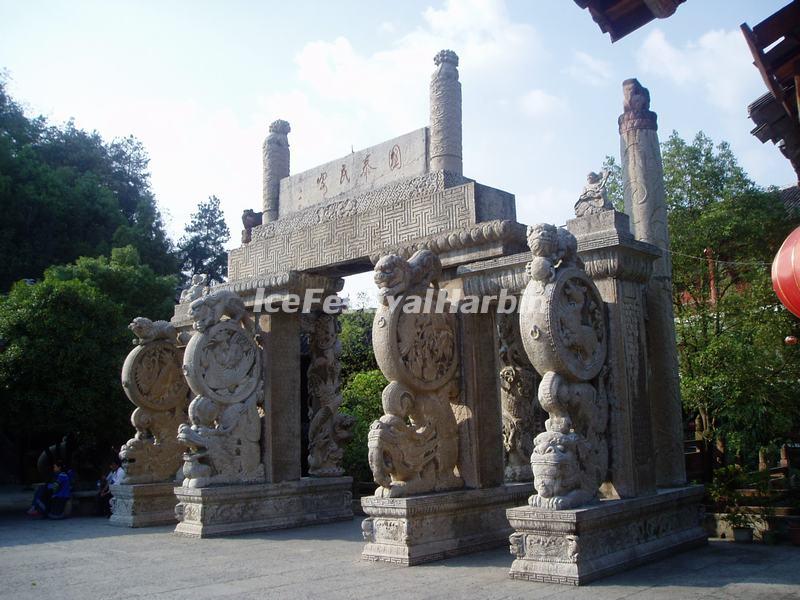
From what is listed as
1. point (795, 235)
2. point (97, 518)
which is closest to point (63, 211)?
point (97, 518)

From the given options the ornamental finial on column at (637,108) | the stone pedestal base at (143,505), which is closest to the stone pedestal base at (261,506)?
the stone pedestal base at (143,505)

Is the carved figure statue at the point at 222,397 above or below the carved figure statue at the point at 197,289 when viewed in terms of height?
below

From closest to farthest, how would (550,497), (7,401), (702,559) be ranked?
1. (550,497)
2. (702,559)
3. (7,401)

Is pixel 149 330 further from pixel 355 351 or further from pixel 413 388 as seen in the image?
pixel 355 351

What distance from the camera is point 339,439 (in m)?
9.80

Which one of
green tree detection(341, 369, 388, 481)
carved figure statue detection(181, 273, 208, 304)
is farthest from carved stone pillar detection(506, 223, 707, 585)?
green tree detection(341, 369, 388, 481)

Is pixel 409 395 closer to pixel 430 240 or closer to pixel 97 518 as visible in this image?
pixel 430 240

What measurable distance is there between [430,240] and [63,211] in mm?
19290

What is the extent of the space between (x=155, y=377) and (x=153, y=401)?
1.03 feet

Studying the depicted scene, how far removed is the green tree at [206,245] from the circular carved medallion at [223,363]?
25.2m

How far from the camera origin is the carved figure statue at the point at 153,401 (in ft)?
31.7

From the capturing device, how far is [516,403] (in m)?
7.84

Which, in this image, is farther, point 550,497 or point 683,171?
point 683,171

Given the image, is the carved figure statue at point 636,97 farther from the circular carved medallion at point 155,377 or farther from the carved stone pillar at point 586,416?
the circular carved medallion at point 155,377
